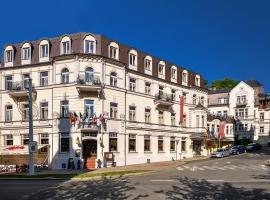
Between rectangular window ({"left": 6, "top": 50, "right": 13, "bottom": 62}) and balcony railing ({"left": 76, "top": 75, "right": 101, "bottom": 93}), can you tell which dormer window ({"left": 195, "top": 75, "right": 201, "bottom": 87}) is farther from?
rectangular window ({"left": 6, "top": 50, "right": 13, "bottom": 62})

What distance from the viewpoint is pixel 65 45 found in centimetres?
4322

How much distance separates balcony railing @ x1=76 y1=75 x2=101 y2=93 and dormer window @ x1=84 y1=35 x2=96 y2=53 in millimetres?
3142

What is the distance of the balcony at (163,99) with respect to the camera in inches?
2051

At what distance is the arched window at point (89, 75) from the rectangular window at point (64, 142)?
249 inches

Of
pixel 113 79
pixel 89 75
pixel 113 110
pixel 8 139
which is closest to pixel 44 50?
pixel 89 75

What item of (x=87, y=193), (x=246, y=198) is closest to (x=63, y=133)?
(x=87, y=193)

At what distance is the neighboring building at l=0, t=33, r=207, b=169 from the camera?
41.6 metres

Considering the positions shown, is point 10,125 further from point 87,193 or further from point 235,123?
point 235,123

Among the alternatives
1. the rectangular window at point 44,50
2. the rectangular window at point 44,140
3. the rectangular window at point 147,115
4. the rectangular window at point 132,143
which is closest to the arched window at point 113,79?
the rectangular window at point 132,143

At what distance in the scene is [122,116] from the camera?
45.6m

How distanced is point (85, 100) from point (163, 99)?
1485 centimetres

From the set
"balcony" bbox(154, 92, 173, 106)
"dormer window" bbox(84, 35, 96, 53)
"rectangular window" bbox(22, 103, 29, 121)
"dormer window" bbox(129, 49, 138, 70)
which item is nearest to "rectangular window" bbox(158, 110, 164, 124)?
"balcony" bbox(154, 92, 173, 106)

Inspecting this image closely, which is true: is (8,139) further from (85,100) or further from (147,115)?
(147,115)

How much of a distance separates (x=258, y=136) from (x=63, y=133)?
55.7 meters
